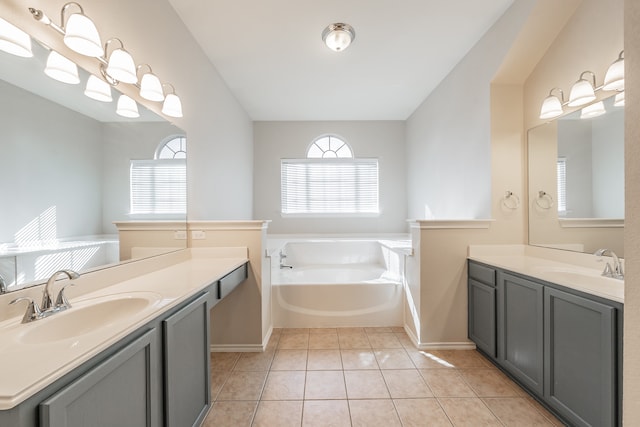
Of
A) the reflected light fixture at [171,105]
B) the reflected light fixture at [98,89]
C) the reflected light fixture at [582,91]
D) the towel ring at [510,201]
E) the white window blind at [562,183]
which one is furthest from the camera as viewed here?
the towel ring at [510,201]

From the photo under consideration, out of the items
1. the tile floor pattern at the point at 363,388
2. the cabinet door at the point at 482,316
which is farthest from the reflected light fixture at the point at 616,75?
the tile floor pattern at the point at 363,388

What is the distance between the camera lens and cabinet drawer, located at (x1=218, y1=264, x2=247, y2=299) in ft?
5.85

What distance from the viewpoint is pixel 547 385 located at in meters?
1.61

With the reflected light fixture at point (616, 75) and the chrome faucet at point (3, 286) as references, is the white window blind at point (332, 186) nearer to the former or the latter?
the reflected light fixture at point (616, 75)

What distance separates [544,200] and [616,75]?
92 cm

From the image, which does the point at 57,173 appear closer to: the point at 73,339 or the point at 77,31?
the point at 77,31

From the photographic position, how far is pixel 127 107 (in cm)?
165

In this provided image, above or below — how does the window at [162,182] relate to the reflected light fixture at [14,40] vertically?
below

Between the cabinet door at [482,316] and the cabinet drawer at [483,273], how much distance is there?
1.5 inches

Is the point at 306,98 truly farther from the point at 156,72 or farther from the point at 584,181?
the point at 584,181

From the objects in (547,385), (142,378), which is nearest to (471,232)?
(547,385)

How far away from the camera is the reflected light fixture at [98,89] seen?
141cm

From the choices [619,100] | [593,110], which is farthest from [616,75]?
[593,110]

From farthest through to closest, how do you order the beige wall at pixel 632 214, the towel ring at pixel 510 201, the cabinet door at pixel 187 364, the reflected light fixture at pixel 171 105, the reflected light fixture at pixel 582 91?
1. the towel ring at pixel 510 201
2. the reflected light fixture at pixel 171 105
3. the reflected light fixture at pixel 582 91
4. the cabinet door at pixel 187 364
5. the beige wall at pixel 632 214
